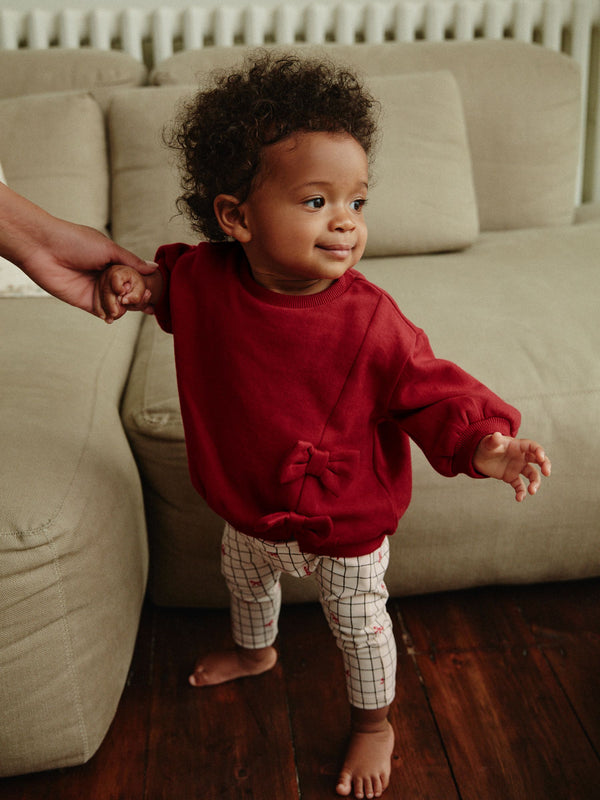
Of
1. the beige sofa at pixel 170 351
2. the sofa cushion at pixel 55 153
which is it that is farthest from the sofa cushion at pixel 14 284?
the sofa cushion at pixel 55 153

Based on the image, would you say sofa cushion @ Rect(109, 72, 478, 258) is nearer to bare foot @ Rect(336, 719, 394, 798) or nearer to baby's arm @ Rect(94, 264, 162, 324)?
baby's arm @ Rect(94, 264, 162, 324)

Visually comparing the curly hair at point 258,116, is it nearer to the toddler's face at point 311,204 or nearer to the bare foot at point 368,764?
the toddler's face at point 311,204

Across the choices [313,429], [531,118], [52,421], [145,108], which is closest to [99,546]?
[52,421]

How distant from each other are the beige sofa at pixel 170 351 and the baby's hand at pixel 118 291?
0.20m

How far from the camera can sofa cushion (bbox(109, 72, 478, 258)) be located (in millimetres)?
1617

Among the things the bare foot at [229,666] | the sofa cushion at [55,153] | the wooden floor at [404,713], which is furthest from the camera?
the sofa cushion at [55,153]

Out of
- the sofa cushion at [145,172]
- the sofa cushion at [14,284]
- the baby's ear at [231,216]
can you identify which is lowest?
the sofa cushion at [14,284]

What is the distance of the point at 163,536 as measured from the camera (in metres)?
1.15

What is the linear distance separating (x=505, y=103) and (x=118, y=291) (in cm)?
133

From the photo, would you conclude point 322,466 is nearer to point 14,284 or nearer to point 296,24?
point 14,284

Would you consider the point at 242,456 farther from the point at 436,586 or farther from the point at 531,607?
the point at 531,607

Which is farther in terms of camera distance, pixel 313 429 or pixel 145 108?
pixel 145 108

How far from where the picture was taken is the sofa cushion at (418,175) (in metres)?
1.63

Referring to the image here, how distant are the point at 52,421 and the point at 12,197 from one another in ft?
0.99
